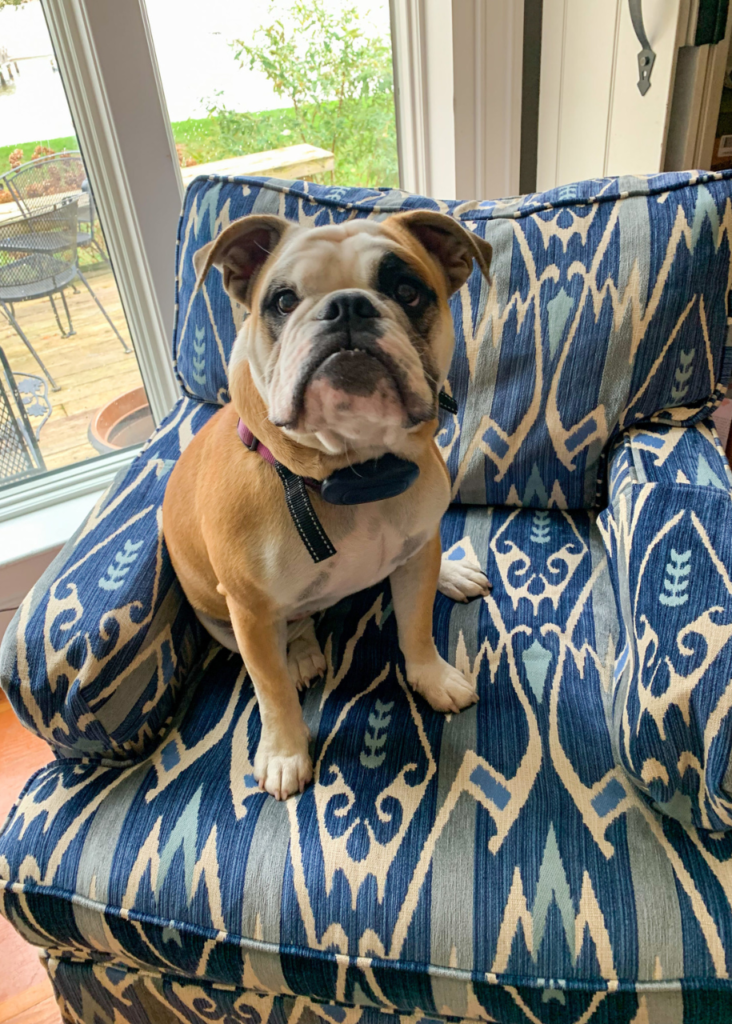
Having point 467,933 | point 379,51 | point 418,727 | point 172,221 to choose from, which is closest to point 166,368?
point 172,221

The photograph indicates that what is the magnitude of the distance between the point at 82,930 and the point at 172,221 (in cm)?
154

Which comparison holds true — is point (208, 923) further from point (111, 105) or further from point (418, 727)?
point (111, 105)

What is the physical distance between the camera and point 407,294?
900 mm

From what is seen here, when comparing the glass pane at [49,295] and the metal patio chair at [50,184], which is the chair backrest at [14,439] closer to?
the glass pane at [49,295]

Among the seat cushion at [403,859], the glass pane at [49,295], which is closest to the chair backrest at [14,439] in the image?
the glass pane at [49,295]

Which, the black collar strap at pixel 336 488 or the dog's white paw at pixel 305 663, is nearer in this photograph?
the black collar strap at pixel 336 488

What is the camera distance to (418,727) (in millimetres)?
1020

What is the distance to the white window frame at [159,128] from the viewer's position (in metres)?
1.58

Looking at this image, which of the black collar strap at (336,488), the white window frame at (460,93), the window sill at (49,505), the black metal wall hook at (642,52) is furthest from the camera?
the window sill at (49,505)

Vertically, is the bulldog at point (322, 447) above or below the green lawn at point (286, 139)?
below

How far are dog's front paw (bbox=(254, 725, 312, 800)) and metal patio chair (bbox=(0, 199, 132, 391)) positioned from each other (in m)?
1.49

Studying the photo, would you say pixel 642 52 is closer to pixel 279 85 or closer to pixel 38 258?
pixel 279 85

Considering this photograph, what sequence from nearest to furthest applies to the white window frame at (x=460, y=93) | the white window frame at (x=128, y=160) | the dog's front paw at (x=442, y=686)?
the dog's front paw at (x=442, y=686) → the white window frame at (x=128, y=160) → the white window frame at (x=460, y=93)

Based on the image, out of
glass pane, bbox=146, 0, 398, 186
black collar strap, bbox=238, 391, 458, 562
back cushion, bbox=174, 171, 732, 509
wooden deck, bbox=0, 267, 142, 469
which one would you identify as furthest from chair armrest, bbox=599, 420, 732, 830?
wooden deck, bbox=0, 267, 142, 469
